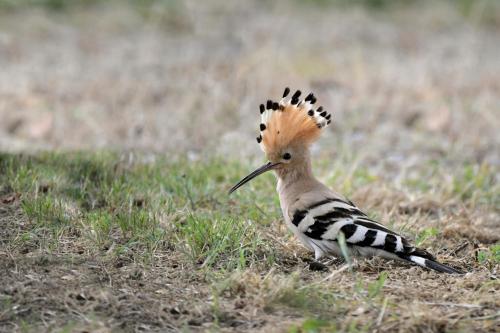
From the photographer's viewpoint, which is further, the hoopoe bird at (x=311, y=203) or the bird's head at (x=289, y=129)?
the bird's head at (x=289, y=129)

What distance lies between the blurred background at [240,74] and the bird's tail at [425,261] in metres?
2.58

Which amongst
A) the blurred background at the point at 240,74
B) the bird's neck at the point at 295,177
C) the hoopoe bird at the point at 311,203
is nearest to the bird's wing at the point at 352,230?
the hoopoe bird at the point at 311,203

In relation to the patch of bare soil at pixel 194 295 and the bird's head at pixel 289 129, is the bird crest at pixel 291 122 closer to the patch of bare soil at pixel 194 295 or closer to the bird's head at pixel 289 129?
the bird's head at pixel 289 129

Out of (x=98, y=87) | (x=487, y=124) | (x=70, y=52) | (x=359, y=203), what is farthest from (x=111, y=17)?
(x=359, y=203)

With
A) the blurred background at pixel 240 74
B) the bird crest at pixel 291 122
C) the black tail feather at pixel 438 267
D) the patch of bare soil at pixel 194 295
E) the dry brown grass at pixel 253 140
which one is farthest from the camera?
the blurred background at pixel 240 74

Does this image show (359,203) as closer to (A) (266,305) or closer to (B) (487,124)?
(A) (266,305)

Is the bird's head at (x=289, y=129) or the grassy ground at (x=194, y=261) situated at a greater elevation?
the bird's head at (x=289, y=129)

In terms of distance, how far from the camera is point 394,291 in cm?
310

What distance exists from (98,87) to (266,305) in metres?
5.47

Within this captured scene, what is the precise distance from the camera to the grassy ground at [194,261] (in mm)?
2844

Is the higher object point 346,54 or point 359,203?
point 346,54

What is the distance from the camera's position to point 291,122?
387cm

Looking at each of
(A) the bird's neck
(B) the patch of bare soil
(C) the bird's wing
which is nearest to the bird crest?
(A) the bird's neck

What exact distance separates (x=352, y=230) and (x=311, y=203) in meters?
0.31
